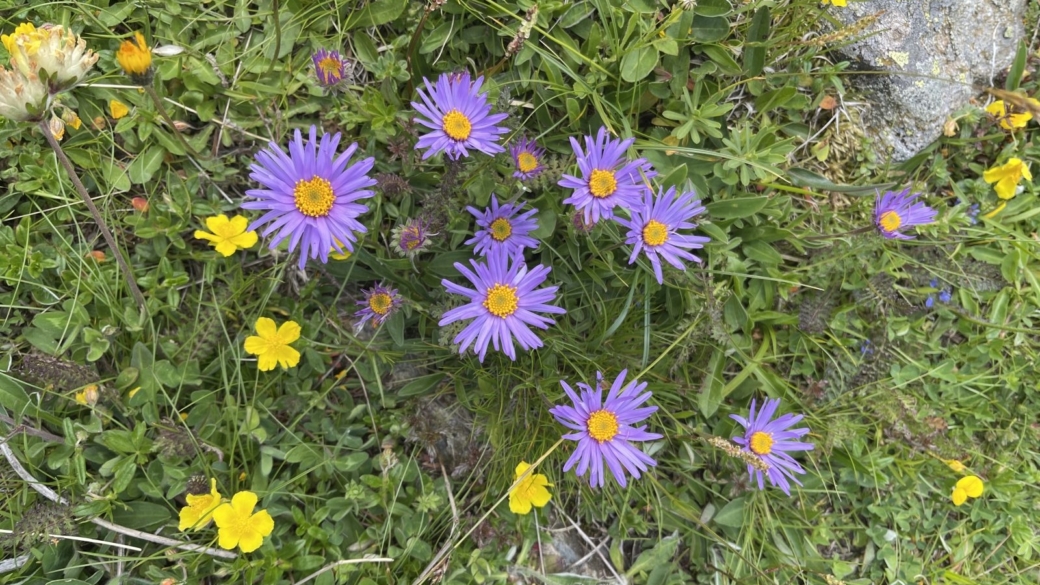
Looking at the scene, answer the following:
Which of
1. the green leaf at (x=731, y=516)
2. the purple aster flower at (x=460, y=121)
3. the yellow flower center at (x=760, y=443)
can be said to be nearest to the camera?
the purple aster flower at (x=460, y=121)

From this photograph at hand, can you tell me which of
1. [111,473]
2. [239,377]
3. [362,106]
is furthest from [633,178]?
[111,473]

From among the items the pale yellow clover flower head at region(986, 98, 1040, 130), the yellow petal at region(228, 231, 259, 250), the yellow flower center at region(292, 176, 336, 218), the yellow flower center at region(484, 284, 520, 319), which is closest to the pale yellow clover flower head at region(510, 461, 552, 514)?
the yellow flower center at region(484, 284, 520, 319)

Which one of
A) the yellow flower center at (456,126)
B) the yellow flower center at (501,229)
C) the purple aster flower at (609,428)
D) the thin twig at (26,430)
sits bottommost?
the thin twig at (26,430)

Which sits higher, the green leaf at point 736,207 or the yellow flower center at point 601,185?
the green leaf at point 736,207

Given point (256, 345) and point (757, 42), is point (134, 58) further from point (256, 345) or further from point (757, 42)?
point (757, 42)

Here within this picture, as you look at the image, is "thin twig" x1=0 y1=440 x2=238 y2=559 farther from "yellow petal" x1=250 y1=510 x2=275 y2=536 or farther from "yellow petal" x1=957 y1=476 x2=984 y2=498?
"yellow petal" x1=957 y1=476 x2=984 y2=498

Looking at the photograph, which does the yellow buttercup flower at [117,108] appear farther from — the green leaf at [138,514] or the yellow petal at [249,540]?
the yellow petal at [249,540]

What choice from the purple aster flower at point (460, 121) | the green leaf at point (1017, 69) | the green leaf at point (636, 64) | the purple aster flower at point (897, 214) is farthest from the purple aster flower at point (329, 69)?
the green leaf at point (1017, 69)
